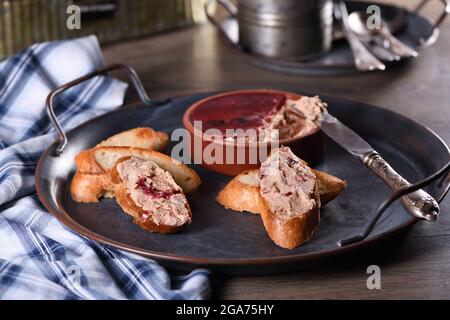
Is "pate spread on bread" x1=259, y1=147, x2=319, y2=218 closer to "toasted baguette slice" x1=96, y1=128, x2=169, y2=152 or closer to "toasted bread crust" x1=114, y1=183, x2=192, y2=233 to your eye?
"toasted bread crust" x1=114, y1=183, x2=192, y2=233

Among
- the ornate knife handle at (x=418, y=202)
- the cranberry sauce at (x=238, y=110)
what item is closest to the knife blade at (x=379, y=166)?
the ornate knife handle at (x=418, y=202)

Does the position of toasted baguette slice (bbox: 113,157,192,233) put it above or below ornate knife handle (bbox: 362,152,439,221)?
below

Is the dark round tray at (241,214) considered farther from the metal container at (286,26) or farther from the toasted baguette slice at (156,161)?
the metal container at (286,26)

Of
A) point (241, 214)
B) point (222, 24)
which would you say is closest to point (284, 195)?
point (241, 214)

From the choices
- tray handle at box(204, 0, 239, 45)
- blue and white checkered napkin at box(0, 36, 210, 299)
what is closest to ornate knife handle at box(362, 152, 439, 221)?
blue and white checkered napkin at box(0, 36, 210, 299)
